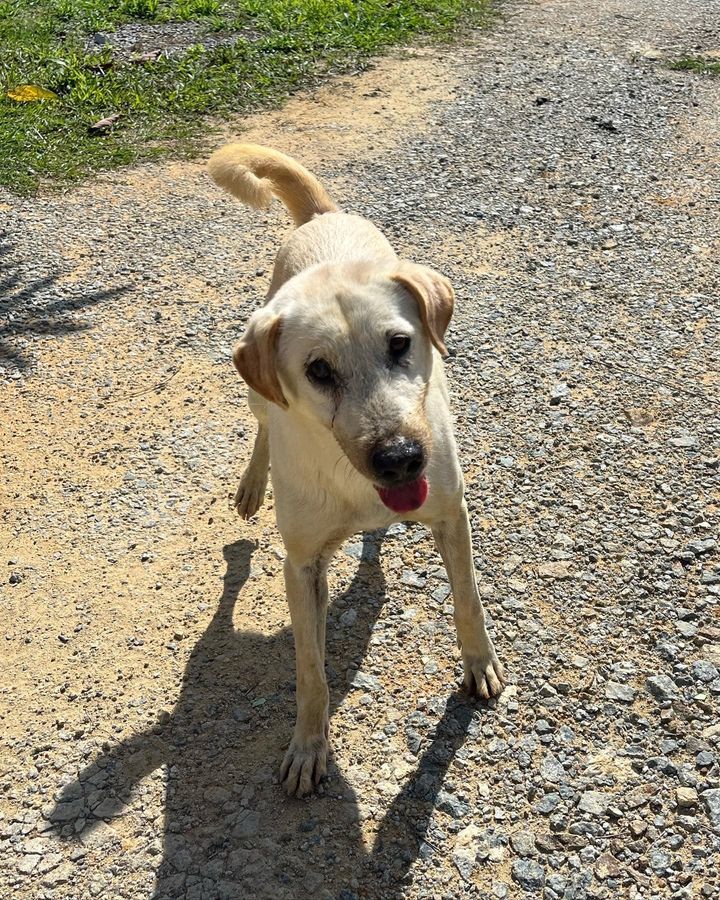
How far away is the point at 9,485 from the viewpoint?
507 cm

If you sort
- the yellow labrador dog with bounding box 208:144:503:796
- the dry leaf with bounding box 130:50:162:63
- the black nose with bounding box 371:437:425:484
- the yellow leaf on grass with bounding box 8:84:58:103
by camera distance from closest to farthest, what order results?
1. the black nose with bounding box 371:437:425:484
2. the yellow labrador dog with bounding box 208:144:503:796
3. the yellow leaf on grass with bounding box 8:84:58:103
4. the dry leaf with bounding box 130:50:162:63

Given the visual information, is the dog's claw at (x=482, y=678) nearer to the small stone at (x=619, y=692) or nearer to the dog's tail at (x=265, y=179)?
the small stone at (x=619, y=692)

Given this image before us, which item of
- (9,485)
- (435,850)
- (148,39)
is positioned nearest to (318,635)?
(435,850)

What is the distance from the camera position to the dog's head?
9.35 feet

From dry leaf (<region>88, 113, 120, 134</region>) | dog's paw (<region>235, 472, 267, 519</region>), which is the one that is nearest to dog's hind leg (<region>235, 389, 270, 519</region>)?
dog's paw (<region>235, 472, 267, 519</region>)

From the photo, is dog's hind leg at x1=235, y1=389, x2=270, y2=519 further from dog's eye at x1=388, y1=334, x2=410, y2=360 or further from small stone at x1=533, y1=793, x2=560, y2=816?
small stone at x1=533, y1=793, x2=560, y2=816

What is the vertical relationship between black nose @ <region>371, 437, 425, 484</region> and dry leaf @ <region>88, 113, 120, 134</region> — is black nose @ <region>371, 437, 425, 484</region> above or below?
above

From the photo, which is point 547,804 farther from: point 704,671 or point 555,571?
point 555,571

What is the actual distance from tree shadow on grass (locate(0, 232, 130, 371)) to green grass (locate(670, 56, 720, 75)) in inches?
238

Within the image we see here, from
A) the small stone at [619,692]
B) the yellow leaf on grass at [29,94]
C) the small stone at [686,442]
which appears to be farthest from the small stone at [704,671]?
the yellow leaf on grass at [29,94]

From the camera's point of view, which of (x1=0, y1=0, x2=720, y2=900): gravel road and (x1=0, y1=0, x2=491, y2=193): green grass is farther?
(x1=0, y1=0, x2=491, y2=193): green grass

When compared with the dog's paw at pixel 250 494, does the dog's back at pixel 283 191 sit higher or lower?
higher

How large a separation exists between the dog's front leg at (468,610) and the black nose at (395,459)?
657mm

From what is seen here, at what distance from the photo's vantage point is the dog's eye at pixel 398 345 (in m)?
3.00
